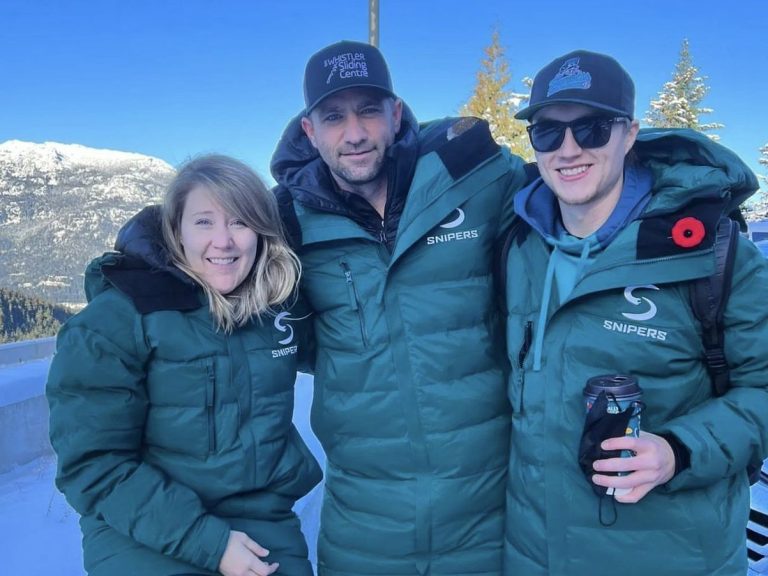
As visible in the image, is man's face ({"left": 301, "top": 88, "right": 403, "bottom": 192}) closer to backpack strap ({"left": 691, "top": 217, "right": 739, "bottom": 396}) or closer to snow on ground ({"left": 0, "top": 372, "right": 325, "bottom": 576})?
backpack strap ({"left": 691, "top": 217, "right": 739, "bottom": 396})

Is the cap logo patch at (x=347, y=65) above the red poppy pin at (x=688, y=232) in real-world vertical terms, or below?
above

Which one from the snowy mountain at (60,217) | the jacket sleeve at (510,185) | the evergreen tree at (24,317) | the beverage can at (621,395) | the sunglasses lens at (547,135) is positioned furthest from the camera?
the snowy mountain at (60,217)

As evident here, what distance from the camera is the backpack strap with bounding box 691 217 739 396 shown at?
1.67 m

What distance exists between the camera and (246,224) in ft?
7.02

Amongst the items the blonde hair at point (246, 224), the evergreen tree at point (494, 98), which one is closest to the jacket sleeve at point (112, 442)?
the blonde hair at point (246, 224)

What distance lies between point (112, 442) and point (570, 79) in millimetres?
1915

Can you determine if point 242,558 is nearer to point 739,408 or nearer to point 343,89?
point 739,408

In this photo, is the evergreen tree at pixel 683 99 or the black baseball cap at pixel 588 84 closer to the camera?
the black baseball cap at pixel 588 84

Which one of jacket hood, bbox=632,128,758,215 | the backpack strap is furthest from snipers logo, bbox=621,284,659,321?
jacket hood, bbox=632,128,758,215

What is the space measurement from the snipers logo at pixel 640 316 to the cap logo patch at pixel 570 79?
678 millimetres

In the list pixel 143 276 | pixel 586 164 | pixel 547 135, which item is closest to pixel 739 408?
pixel 586 164

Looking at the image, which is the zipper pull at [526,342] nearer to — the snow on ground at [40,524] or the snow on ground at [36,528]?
the snow on ground at [40,524]

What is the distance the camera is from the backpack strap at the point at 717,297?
1667 millimetres

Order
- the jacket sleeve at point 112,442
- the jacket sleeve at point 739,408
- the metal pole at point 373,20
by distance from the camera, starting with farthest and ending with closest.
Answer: the metal pole at point 373,20 → the jacket sleeve at point 112,442 → the jacket sleeve at point 739,408
